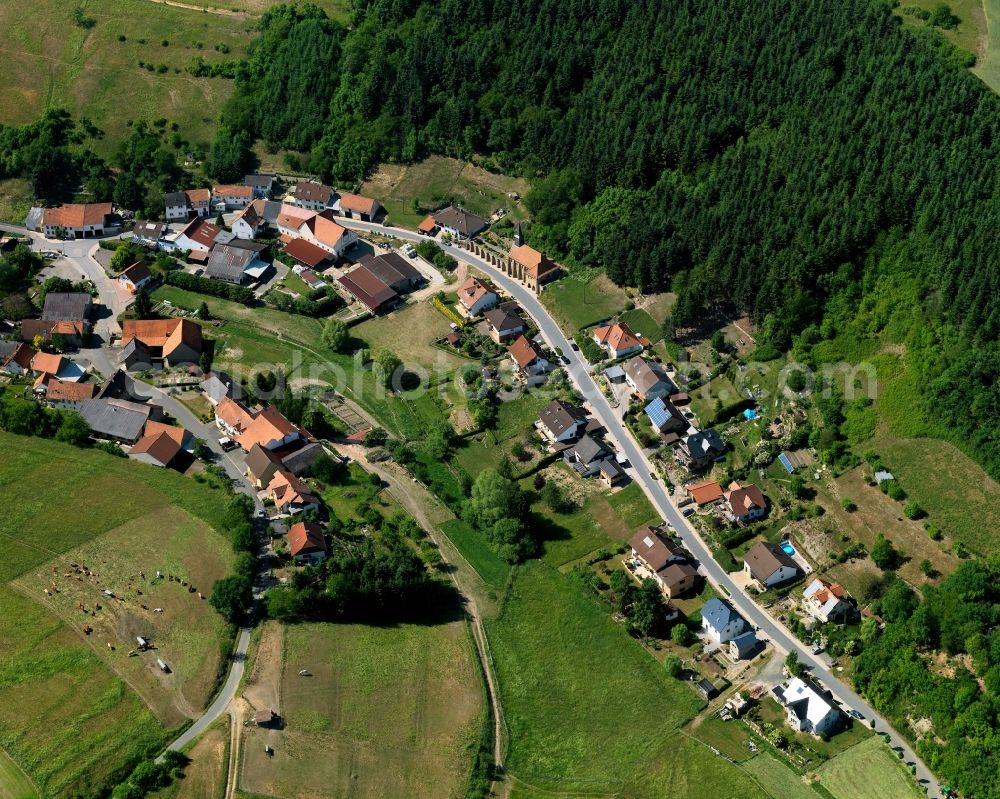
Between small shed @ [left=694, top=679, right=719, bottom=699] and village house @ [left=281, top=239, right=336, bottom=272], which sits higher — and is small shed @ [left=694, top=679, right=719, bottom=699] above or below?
above

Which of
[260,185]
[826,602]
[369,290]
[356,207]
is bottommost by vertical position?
[260,185]

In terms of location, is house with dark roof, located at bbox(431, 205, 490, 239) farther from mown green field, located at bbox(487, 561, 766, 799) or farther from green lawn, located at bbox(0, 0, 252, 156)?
mown green field, located at bbox(487, 561, 766, 799)

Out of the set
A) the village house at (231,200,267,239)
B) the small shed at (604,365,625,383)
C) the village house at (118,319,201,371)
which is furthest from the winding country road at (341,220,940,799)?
the village house at (118,319,201,371)

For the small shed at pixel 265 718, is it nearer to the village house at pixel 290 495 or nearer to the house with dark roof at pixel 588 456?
the village house at pixel 290 495

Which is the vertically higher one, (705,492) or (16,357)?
(705,492)

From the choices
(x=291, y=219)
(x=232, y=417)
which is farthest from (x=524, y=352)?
(x=291, y=219)

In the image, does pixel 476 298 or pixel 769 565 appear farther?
pixel 476 298

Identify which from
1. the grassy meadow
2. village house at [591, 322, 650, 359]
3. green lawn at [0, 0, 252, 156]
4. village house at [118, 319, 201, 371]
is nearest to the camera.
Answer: the grassy meadow

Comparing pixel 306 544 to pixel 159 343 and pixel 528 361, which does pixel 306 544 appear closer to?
pixel 528 361
